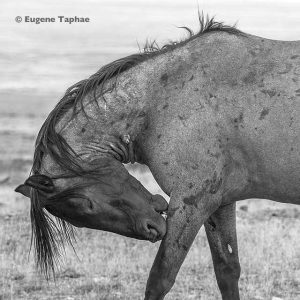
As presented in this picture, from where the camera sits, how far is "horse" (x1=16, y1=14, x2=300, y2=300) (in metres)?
5.54

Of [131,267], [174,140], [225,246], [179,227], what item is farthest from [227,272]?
[131,267]

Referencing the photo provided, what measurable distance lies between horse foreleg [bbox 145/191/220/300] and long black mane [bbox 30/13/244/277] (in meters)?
0.63

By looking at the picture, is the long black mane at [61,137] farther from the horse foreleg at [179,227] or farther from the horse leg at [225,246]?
the horse leg at [225,246]

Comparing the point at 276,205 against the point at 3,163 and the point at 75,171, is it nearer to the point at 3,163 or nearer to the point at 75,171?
the point at 75,171

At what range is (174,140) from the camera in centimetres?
554

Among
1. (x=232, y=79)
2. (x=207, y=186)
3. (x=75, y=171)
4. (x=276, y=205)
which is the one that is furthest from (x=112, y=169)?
(x=276, y=205)

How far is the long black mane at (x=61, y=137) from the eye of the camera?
5.55 m

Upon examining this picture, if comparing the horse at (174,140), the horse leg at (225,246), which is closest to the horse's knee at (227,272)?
the horse leg at (225,246)

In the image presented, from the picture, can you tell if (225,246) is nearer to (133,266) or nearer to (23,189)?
(23,189)

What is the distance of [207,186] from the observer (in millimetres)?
5555

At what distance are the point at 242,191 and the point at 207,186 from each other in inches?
14.3

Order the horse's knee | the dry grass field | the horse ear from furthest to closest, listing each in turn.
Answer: the dry grass field
the horse's knee
the horse ear

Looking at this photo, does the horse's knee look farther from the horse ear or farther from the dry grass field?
the horse ear

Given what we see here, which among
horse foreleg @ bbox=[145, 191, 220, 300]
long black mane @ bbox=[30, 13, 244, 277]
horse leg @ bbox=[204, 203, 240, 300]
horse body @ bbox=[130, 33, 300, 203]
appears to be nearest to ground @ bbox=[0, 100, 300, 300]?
horse leg @ bbox=[204, 203, 240, 300]
